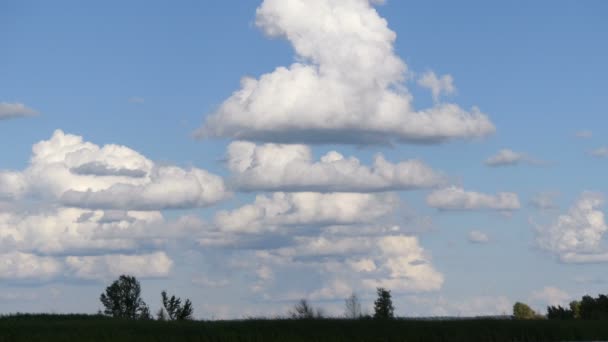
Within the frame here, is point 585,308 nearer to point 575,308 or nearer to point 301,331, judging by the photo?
point 575,308

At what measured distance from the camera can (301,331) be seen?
82.4m

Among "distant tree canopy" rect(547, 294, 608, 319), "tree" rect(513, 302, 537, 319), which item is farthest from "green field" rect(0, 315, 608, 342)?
"tree" rect(513, 302, 537, 319)

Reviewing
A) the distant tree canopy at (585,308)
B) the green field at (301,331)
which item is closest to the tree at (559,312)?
the distant tree canopy at (585,308)

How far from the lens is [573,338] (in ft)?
300

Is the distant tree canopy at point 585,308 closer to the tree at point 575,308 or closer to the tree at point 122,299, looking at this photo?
the tree at point 575,308

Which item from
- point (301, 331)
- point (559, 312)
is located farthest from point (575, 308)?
point (301, 331)

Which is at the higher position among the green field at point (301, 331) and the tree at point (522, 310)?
the tree at point (522, 310)

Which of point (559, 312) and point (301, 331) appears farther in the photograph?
point (559, 312)

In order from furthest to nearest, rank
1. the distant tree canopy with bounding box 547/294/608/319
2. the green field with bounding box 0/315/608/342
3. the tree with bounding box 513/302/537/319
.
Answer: the tree with bounding box 513/302/537/319, the distant tree canopy with bounding box 547/294/608/319, the green field with bounding box 0/315/608/342

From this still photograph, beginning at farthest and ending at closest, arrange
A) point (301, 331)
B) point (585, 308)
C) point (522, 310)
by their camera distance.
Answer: point (522, 310) → point (585, 308) → point (301, 331)

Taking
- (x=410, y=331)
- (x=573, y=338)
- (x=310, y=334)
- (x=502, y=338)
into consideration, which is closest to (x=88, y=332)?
(x=310, y=334)

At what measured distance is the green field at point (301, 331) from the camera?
80938 mm

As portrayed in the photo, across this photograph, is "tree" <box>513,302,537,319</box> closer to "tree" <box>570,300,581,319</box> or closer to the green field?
"tree" <box>570,300,581,319</box>

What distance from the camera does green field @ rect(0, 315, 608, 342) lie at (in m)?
80.9
